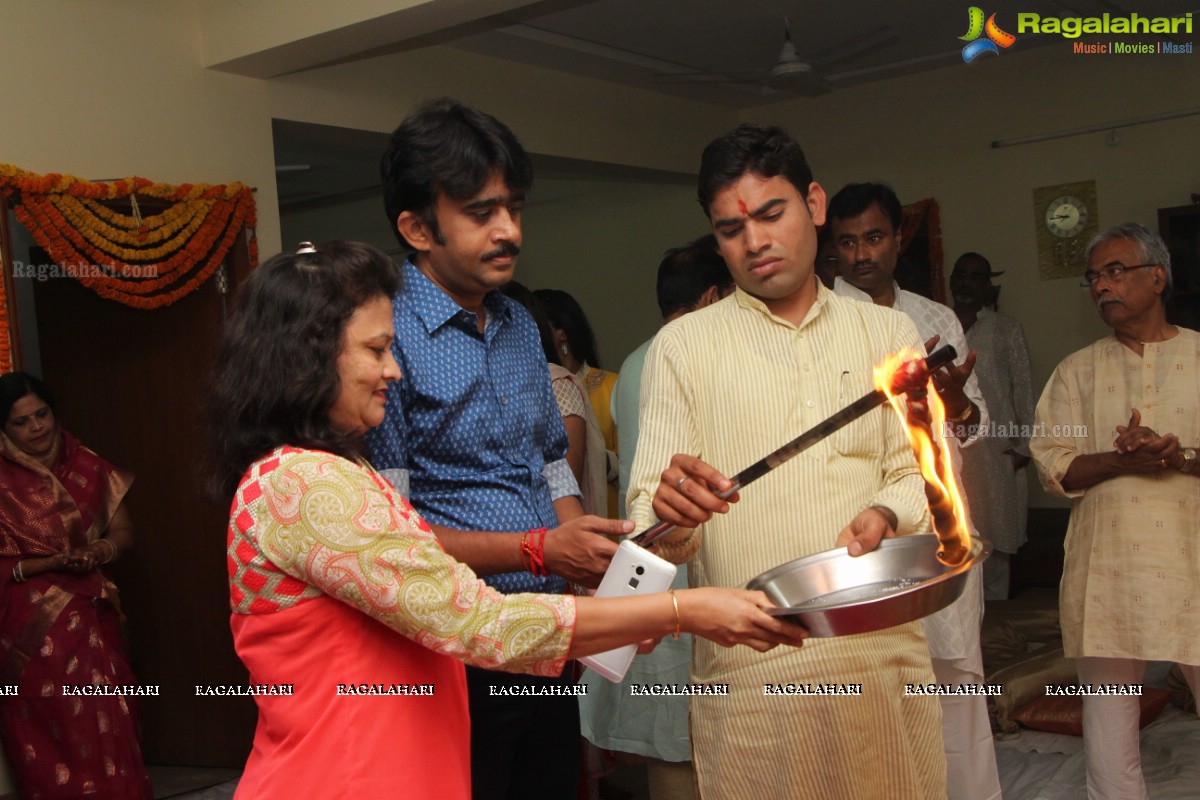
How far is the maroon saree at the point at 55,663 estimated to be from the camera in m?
3.95

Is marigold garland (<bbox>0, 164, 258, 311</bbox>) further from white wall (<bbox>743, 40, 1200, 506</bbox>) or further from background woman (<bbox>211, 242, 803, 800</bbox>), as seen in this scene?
white wall (<bbox>743, 40, 1200, 506</bbox>)

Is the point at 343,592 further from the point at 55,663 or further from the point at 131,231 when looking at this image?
the point at 131,231

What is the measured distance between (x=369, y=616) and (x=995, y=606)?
5275mm

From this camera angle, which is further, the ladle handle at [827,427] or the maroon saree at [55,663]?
the maroon saree at [55,663]

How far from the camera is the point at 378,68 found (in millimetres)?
5297

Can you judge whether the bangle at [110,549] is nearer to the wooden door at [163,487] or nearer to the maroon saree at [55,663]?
the maroon saree at [55,663]

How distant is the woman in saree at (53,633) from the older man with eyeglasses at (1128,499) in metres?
3.25

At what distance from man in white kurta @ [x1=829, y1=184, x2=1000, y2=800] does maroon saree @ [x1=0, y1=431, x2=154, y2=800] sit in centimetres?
287

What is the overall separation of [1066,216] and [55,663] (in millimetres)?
5736

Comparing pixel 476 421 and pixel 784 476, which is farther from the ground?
pixel 476 421

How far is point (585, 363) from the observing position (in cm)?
420

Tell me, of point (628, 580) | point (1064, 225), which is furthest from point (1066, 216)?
point (628, 580)

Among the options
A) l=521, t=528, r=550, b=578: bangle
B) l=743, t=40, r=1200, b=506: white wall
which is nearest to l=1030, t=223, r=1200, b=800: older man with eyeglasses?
l=521, t=528, r=550, b=578: bangle

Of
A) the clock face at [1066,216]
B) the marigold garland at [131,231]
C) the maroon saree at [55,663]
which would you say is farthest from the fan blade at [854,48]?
the maroon saree at [55,663]
